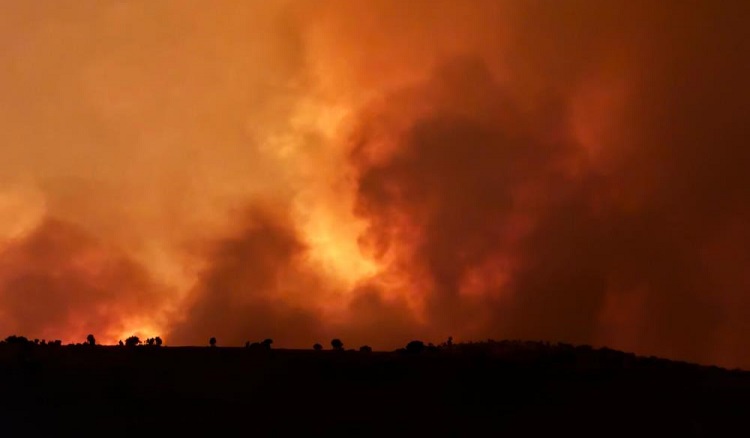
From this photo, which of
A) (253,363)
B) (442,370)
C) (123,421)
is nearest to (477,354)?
(442,370)

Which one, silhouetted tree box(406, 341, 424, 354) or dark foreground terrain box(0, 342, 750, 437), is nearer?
dark foreground terrain box(0, 342, 750, 437)

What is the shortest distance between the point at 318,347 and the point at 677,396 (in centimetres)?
1311

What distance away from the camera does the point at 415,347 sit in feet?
121

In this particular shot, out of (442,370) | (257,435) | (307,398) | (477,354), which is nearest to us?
(257,435)

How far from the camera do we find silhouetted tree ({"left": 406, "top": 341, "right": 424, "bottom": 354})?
36.2 m

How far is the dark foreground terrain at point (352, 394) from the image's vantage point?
28.7 meters

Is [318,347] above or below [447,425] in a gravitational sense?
above

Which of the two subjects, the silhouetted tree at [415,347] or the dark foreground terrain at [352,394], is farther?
the silhouetted tree at [415,347]

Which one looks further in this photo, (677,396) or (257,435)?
(677,396)

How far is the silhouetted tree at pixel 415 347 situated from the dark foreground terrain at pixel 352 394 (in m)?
0.74

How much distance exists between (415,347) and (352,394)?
19.6ft

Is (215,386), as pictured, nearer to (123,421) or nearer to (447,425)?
(123,421)

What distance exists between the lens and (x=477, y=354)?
35688 mm

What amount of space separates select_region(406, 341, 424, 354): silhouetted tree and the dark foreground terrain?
74 centimetres
